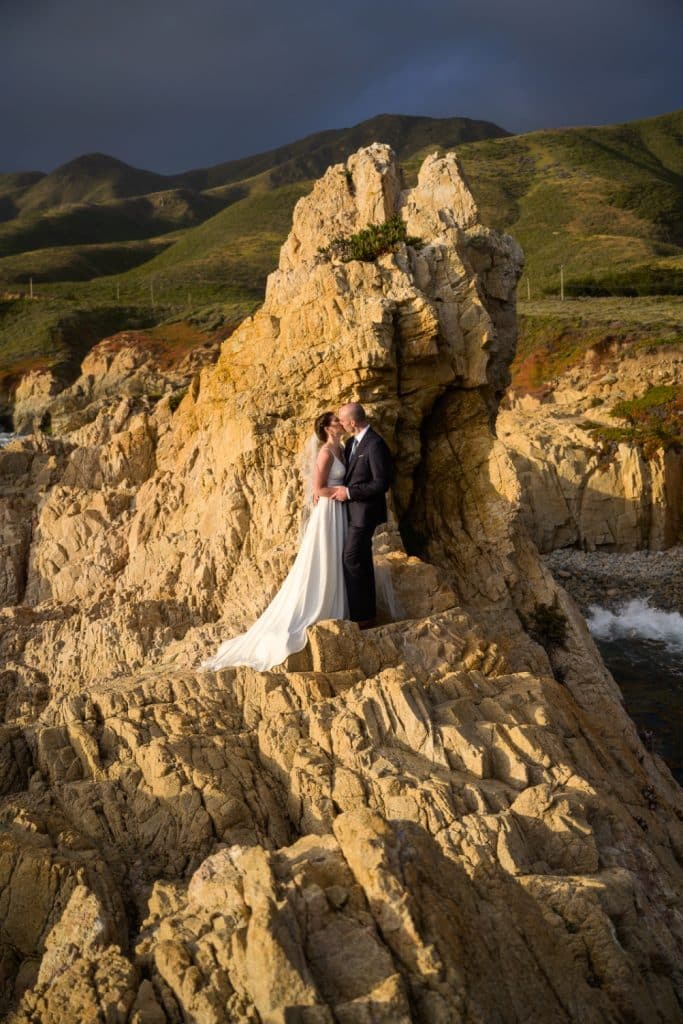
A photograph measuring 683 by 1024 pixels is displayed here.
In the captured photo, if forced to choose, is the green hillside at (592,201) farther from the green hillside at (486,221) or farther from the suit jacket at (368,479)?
the suit jacket at (368,479)

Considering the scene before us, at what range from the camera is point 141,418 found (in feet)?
53.0

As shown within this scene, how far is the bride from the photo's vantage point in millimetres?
9078

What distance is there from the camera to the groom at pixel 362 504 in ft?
32.8

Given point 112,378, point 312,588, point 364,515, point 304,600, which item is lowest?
point 304,600

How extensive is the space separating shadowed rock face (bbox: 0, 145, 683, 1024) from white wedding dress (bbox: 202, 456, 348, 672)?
13.9 inches

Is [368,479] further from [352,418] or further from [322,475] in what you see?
[352,418]

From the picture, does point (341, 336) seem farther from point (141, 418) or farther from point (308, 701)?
point (308, 701)

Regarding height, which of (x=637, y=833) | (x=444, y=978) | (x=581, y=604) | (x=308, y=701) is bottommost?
(x=581, y=604)

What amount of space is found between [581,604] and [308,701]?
81.0ft

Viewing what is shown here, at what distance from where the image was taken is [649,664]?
2488 cm

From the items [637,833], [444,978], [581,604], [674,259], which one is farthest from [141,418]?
[674,259]

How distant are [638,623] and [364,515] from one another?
72.8 feet

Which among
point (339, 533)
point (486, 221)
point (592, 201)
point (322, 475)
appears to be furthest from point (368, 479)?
point (592, 201)

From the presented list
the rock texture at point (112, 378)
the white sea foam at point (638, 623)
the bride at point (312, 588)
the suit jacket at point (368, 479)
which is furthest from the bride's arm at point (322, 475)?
the rock texture at point (112, 378)
